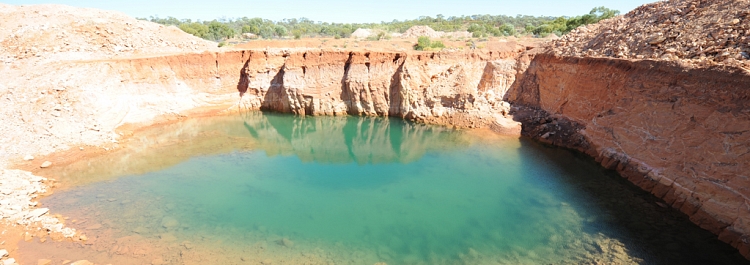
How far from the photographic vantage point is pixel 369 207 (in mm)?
10992

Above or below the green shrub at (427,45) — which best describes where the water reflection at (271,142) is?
below

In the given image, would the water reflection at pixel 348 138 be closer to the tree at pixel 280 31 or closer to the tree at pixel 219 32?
the tree at pixel 219 32

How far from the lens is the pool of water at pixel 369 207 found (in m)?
8.80

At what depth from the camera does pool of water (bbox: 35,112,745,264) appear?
8797 millimetres

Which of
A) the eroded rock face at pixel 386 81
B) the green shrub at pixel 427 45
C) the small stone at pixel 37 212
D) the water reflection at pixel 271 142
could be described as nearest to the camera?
the small stone at pixel 37 212

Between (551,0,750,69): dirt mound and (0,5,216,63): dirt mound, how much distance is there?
2275cm

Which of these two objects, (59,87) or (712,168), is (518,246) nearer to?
(712,168)

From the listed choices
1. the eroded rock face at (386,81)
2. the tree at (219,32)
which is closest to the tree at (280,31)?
the tree at (219,32)

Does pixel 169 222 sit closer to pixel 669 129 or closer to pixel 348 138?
pixel 348 138

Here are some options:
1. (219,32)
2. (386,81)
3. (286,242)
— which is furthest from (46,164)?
(219,32)

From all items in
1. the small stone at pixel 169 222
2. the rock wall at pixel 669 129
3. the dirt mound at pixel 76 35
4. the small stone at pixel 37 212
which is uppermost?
A: the dirt mound at pixel 76 35

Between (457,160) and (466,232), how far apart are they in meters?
5.52

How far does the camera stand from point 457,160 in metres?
14.9

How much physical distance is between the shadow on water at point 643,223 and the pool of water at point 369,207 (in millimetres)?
41
